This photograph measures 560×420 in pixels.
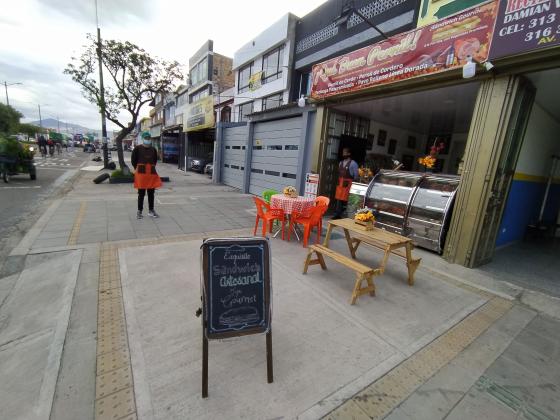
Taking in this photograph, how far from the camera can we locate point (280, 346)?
8.30 feet

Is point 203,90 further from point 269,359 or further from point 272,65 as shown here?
point 269,359

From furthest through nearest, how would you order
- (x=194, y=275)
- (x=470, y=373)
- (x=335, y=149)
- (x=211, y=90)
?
1. (x=211, y=90)
2. (x=335, y=149)
3. (x=194, y=275)
4. (x=470, y=373)

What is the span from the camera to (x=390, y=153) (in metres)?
10.1

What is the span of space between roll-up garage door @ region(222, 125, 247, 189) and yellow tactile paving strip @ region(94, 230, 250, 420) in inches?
369

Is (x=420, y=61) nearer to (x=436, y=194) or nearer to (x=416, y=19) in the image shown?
(x=436, y=194)

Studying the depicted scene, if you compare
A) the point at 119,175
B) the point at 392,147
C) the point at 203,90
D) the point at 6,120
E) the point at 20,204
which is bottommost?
the point at 20,204

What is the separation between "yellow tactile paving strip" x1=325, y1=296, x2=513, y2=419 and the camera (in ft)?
6.43

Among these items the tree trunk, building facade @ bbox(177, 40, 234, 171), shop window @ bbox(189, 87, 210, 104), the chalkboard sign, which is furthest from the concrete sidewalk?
shop window @ bbox(189, 87, 210, 104)

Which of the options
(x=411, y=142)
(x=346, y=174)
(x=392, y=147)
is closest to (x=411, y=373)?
(x=346, y=174)

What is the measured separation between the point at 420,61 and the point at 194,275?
5.66 meters

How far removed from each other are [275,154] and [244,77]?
33.8 feet

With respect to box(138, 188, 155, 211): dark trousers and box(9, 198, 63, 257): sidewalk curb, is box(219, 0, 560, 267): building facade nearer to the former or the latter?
box(138, 188, 155, 211): dark trousers

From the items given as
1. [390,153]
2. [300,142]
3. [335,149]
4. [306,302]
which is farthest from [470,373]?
[390,153]

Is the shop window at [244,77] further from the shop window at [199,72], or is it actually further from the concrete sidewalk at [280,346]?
the concrete sidewalk at [280,346]
